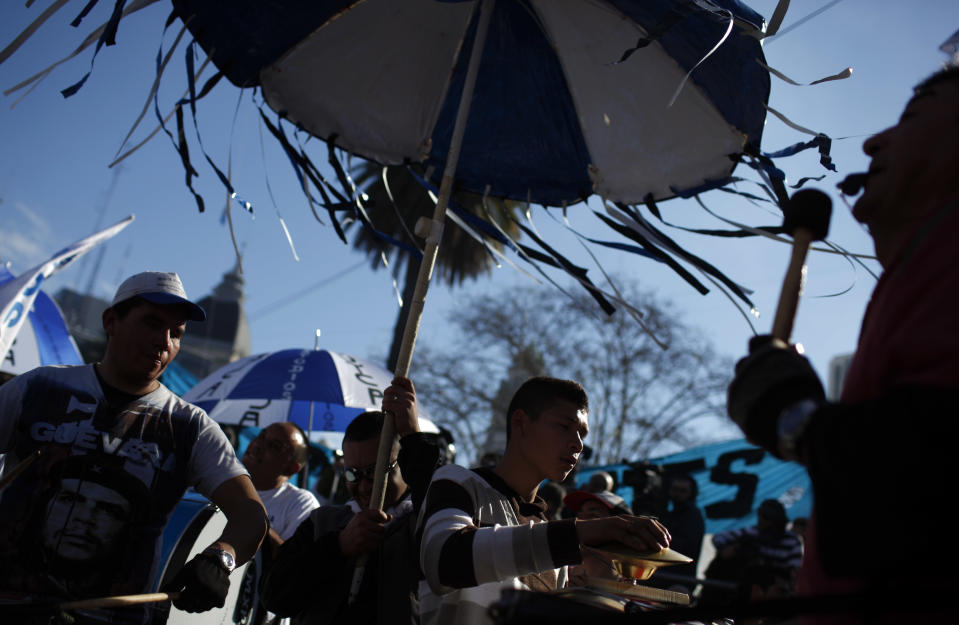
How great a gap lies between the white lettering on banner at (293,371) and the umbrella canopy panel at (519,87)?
368 centimetres

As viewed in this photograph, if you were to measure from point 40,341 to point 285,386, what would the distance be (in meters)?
2.83

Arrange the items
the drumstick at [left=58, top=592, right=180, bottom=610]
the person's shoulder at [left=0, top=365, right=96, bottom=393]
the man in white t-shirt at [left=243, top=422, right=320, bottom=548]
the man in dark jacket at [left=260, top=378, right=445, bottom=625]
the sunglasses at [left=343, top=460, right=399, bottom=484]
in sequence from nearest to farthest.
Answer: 1. the drumstick at [left=58, top=592, right=180, bottom=610]
2. the person's shoulder at [left=0, top=365, right=96, bottom=393]
3. the man in dark jacket at [left=260, top=378, right=445, bottom=625]
4. the sunglasses at [left=343, top=460, right=399, bottom=484]
5. the man in white t-shirt at [left=243, top=422, right=320, bottom=548]

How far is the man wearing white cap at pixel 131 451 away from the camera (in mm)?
2238

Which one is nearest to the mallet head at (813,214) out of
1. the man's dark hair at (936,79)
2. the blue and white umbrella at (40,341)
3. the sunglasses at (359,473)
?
the man's dark hair at (936,79)

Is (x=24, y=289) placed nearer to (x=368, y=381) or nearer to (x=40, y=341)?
(x=40, y=341)

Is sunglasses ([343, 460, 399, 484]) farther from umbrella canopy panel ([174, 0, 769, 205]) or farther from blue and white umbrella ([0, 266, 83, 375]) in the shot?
blue and white umbrella ([0, 266, 83, 375])

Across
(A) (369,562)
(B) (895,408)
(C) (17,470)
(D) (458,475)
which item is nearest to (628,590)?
(D) (458,475)

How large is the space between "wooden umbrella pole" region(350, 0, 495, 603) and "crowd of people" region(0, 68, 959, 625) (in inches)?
2.5

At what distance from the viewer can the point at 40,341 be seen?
7.43 m

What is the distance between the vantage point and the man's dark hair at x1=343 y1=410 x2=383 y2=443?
3493mm

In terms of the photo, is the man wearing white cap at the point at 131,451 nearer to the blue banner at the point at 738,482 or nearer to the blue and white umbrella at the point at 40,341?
the blue and white umbrella at the point at 40,341

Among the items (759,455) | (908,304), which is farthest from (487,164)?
(759,455)

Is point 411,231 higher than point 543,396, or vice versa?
point 411,231

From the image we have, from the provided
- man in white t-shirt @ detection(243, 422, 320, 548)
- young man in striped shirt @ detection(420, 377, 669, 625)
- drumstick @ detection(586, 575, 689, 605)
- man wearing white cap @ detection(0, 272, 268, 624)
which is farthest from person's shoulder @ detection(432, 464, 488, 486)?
man in white t-shirt @ detection(243, 422, 320, 548)
